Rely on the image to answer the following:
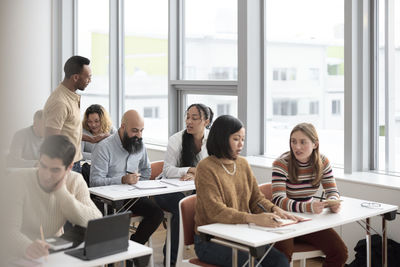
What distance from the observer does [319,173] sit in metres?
2.78

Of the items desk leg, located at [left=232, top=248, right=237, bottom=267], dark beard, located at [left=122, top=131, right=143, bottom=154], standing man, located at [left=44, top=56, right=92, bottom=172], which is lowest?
desk leg, located at [left=232, top=248, right=237, bottom=267]

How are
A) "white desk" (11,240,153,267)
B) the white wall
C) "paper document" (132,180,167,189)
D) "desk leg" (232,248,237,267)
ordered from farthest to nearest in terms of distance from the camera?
"paper document" (132,180,167,189)
"desk leg" (232,248,237,267)
"white desk" (11,240,153,267)
the white wall

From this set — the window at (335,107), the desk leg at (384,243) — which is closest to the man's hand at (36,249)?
the desk leg at (384,243)

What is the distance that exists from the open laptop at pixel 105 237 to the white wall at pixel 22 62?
2.80 feet

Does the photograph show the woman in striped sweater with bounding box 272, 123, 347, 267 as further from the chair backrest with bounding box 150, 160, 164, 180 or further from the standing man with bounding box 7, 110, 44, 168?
the standing man with bounding box 7, 110, 44, 168

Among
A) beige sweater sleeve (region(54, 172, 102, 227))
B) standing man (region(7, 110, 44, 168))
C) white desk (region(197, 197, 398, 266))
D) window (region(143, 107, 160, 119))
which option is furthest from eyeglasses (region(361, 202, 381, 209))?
window (region(143, 107, 160, 119))

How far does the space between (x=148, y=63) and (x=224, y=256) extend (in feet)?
12.0

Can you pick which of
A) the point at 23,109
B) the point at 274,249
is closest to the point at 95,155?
the point at 274,249

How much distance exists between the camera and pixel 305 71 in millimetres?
4105

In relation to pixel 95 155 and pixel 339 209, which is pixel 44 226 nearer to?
Answer: pixel 339 209

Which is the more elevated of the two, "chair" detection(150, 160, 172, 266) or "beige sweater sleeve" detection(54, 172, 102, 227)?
"beige sweater sleeve" detection(54, 172, 102, 227)

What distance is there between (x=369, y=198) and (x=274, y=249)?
117 cm

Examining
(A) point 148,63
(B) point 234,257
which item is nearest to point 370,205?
(B) point 234,257

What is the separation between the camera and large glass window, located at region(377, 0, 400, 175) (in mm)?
3541
